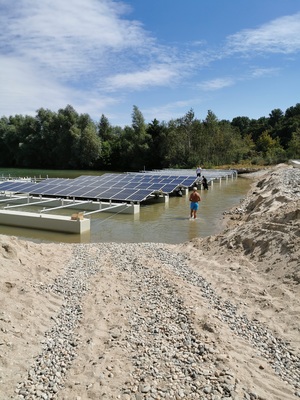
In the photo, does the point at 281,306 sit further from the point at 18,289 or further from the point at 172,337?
the point at 18,289

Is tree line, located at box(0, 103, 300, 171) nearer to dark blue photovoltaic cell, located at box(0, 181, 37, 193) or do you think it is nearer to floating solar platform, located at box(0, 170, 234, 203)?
floating solar platform, located at box(0, 170, 234, 203)

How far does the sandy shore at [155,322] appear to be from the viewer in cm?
470

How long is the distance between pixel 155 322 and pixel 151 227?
1076 cm

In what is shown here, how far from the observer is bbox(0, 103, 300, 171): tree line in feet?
192

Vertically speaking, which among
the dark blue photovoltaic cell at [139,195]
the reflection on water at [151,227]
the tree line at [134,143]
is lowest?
the reflection on water at [151,227]

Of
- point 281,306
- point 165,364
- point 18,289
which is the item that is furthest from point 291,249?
point 18,289

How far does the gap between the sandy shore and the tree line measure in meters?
45.9

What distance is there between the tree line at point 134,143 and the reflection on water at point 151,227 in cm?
3373

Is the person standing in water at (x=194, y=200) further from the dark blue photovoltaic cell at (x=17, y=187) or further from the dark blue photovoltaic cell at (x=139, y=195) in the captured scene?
the dark blue photovoltaic cell at (x=17, y=187)

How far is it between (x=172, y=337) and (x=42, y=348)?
211 centimetres

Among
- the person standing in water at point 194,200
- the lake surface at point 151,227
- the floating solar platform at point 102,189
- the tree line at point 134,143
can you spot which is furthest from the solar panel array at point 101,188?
the tree line at point 134,143

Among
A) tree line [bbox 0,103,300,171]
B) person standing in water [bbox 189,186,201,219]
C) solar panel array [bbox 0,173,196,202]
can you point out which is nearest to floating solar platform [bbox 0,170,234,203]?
solar panel array [bbox 0,173,196,202]

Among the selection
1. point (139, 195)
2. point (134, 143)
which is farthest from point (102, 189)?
point (134, 143)

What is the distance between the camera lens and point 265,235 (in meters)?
10.5
